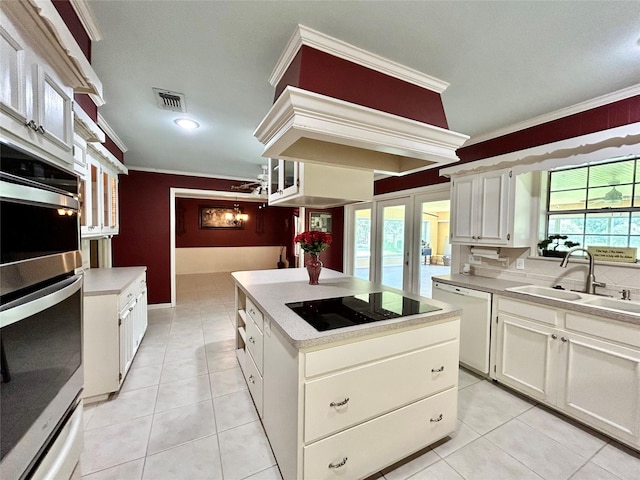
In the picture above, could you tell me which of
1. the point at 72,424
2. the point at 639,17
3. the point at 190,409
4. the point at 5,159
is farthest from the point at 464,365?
the point at 5,159

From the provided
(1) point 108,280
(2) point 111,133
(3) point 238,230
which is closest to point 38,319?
(1) point 108,280

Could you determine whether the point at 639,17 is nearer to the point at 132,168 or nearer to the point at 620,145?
the point at 620,145

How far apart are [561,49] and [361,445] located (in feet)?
8.14

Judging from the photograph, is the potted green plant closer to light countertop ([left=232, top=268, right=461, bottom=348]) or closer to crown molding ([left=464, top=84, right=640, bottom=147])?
crown molding ([left=464, top=84, right=640, bottom=147])

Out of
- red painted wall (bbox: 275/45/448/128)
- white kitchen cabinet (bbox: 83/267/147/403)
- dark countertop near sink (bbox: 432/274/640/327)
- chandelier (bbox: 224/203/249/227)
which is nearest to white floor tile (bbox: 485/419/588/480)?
dark countertop near sink (bbox: 432/274/640/327)

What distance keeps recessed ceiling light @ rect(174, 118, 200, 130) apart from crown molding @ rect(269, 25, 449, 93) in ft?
4.06

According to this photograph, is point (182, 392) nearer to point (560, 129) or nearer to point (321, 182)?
point (321, 182)

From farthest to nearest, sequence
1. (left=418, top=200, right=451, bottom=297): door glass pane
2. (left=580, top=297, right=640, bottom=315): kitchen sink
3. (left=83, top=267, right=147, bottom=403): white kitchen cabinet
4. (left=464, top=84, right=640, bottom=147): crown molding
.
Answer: (left=418, top=200, right=451, bottom=297): door glass pane → (left=83, top=267, right=147, bottom=403): white kitchen cabinet → (left=464, top=84, right=640, bottom=147): crown molding → (left=580, top=297, right=640, bottom=315): kitchen sink

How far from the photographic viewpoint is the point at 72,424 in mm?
1057

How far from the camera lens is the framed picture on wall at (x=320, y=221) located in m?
5.73

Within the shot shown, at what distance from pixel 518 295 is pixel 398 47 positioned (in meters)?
2.07

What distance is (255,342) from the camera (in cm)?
199

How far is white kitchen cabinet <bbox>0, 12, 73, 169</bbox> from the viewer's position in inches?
28.5

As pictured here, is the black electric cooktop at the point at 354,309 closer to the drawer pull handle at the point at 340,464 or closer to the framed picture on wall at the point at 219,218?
the drawer pull handle at the point at 340,464
